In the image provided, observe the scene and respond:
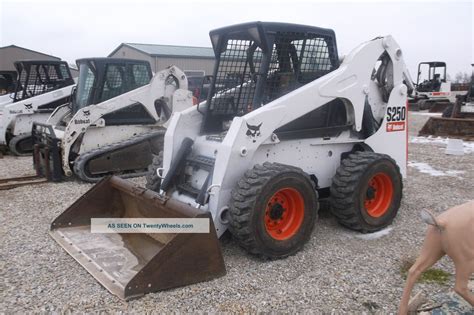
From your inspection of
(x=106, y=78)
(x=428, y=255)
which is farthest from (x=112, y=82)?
(x=428, y=255)

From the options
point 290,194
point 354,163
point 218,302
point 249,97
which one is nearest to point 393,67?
point 354,163

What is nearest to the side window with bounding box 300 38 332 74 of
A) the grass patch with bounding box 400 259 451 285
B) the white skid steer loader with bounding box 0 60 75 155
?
the grass patch with bounding box 400 259 451 285

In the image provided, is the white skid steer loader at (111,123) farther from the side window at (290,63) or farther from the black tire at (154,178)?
the side window at (290,63)

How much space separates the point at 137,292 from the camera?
135 inches

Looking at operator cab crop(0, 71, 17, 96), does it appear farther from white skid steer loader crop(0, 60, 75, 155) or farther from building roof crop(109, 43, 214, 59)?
building roof crop(109, 43, 214, 59)

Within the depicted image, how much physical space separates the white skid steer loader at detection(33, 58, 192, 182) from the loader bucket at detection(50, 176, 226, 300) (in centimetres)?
277

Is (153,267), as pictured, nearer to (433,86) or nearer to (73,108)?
(73,108)

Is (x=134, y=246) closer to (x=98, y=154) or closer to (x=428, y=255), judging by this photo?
(x=428, y=255)

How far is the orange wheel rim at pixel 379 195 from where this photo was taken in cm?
509

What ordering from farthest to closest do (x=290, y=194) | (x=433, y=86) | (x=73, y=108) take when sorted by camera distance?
(x=433, y=86), (x=73, y=108), (x=290, y=194)

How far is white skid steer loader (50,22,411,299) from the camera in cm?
397

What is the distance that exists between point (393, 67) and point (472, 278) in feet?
8.81

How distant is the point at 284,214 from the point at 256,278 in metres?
0.74

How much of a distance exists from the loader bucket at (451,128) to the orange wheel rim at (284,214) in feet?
31.2
